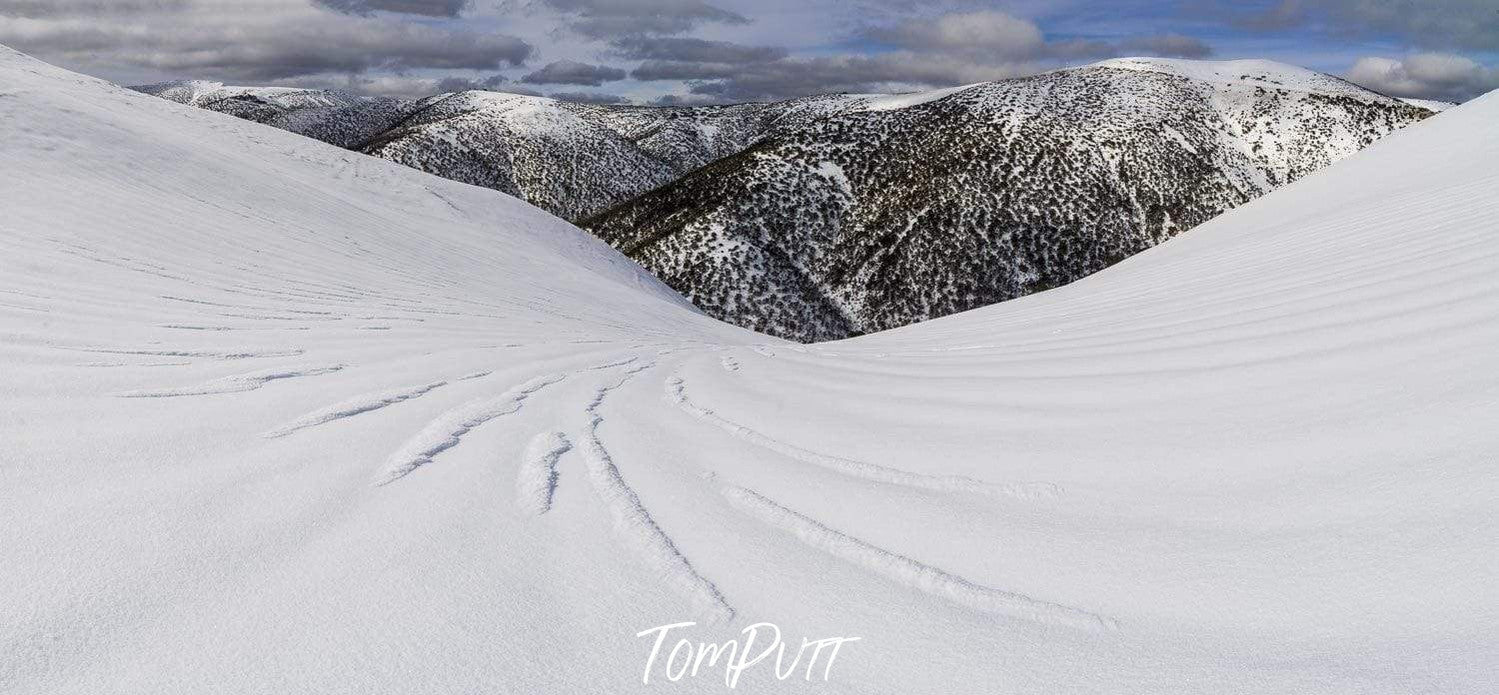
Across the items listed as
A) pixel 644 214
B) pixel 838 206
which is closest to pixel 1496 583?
pixel 838 206

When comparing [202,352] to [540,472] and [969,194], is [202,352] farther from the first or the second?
[969,194]

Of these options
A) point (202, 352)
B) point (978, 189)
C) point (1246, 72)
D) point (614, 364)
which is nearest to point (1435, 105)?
point (1246, 72)

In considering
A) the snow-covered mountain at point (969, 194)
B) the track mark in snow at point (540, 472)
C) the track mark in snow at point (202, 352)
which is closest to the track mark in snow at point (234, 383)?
the track mark in snow at point (202, 352)

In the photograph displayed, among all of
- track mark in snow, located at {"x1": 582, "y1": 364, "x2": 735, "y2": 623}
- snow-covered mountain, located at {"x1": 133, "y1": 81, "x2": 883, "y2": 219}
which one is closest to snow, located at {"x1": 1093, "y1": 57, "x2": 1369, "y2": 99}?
snow-covered mountain, located at {"x1": 133, "y1": 81, "x2": 883, "y2": 219}

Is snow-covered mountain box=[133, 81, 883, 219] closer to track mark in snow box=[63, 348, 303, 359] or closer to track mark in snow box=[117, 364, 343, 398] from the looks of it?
track mark in snow box=[63, 348, 303, 359]

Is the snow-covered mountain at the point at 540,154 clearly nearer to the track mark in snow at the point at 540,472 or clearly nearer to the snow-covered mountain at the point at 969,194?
the snow-covered mountain at the point at 969,194
